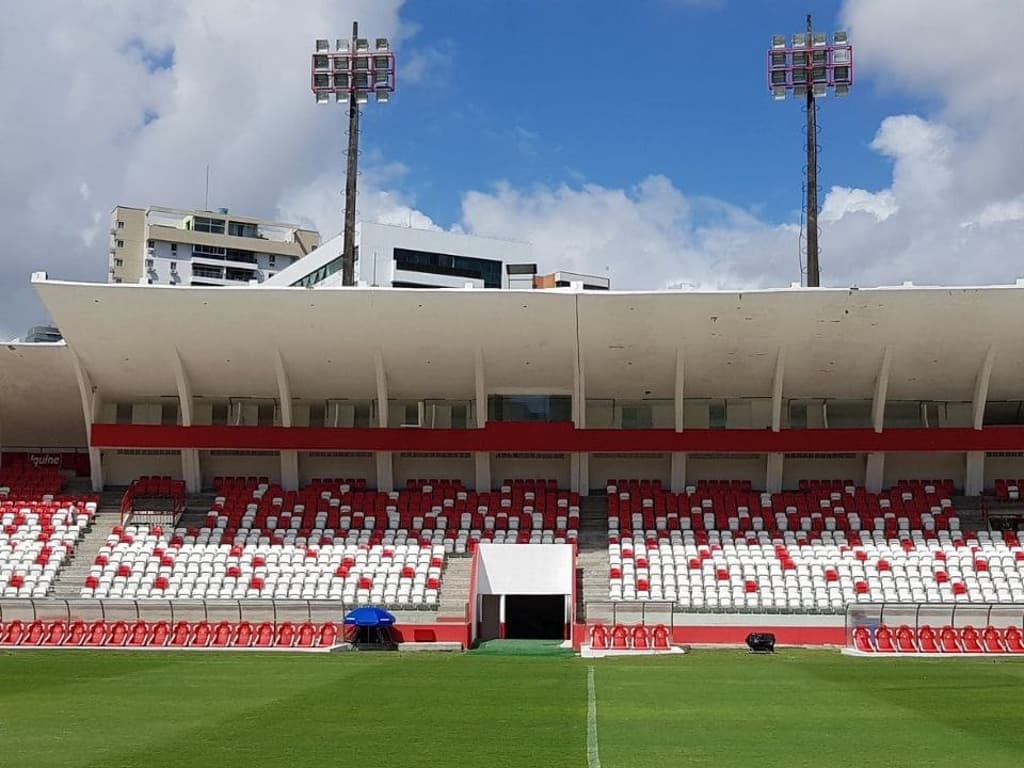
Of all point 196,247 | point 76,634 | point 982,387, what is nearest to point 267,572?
point 76,634

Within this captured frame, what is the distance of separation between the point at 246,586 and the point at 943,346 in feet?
72.8

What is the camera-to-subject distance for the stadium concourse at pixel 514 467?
30672 millimetres

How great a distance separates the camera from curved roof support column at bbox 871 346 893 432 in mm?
35156

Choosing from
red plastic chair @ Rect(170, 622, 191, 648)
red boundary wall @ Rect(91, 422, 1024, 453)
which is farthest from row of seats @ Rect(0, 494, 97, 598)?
red plastic chair @ Rect(170, 622, 191, 648)

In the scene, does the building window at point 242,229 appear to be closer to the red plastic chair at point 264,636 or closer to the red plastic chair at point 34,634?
the red plastic chair at point 34,634

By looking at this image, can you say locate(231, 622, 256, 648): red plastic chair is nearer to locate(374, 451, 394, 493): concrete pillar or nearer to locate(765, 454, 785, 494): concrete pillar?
locate(374, 451, 394, 493): concrete pillar

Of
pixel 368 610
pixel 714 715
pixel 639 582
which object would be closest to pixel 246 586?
pixel 368 610

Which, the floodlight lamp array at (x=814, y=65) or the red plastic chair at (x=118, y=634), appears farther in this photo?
the floodlight lamp array at (x=814, y=65)

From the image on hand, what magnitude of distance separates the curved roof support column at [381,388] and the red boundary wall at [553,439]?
0.62 meters

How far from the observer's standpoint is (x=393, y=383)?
37.8 meters

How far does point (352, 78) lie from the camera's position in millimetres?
39688

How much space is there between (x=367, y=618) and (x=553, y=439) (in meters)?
11.4

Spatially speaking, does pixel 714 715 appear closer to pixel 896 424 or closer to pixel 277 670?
pixel 277 670

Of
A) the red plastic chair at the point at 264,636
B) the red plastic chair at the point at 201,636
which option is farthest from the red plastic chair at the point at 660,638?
the red plastic chair at the point at 201,636
